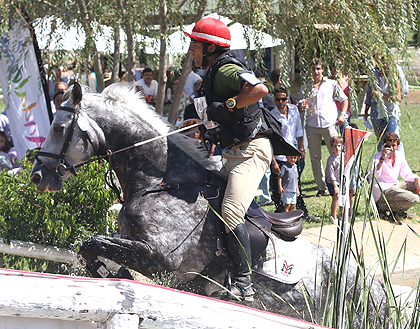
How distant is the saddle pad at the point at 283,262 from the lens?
3.93m

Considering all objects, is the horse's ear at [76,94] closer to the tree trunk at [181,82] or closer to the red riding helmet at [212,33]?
the red riding helmet at [212,33]

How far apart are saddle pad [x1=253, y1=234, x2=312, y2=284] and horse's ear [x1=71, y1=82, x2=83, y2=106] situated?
70.5 inches

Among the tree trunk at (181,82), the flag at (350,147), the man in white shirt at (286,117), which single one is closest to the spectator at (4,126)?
the tree trunk at (181,82)

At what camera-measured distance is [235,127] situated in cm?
388

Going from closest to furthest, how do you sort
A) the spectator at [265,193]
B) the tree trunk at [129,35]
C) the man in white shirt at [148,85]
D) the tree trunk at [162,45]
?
the tree trunk at [129,35], the tree trunk at [162,45], the spectator at [265,193], the man in white shirt at [148,85]

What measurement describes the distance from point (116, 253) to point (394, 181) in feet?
19.3

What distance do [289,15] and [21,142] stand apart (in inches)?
170

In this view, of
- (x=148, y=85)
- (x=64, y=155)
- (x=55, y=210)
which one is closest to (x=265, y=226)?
(x=64, y=155)

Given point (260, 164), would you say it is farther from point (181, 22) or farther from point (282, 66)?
point (181, 22)

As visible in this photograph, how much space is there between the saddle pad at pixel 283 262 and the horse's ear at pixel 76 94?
5.88 feet

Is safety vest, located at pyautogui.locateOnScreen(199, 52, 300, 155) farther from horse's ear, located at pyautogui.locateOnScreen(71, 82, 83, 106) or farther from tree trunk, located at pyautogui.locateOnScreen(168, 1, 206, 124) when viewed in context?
tree trunk, located at pyautogui.locateOnScreen(168, 1, 206, 124)

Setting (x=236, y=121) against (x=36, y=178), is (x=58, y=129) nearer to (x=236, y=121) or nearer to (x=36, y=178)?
(x=36, y=178)

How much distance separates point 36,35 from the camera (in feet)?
22.1

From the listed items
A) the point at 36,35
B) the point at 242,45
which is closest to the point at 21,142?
the point at 36,35
